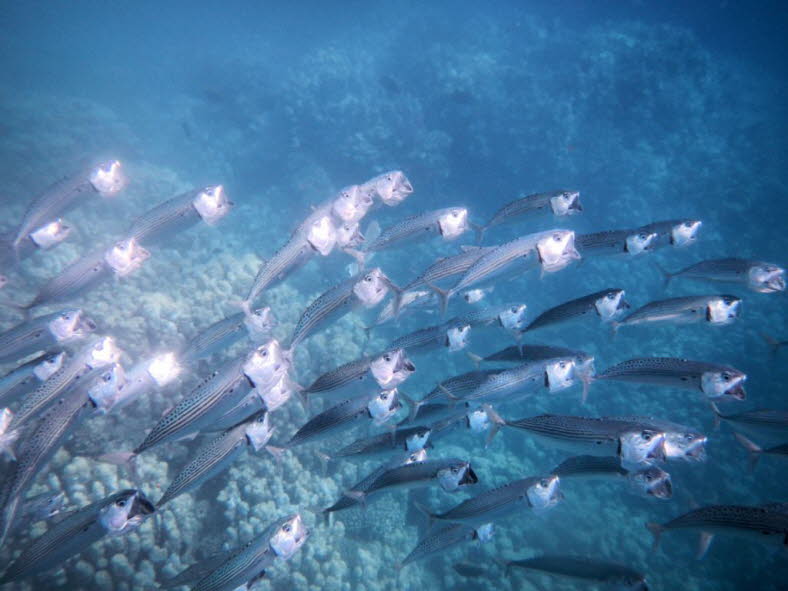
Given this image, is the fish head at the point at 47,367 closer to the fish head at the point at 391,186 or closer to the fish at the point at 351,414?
the fish at the point at 351,414

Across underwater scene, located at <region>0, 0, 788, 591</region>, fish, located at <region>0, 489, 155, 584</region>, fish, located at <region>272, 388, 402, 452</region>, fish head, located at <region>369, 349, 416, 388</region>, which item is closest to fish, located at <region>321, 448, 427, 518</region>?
underwater scene, located at <region>0, 0, 788, 591</region>

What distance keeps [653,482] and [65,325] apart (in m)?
Result: 6.60

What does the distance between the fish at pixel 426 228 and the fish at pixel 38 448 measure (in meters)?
3.43

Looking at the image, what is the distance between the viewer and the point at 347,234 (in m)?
4.93

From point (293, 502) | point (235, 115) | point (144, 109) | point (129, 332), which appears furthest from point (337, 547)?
point (144, 109)

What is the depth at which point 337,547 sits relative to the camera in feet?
21.6

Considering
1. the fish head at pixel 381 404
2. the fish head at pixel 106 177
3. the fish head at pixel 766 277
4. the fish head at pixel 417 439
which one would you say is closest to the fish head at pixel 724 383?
the fish head at pixel 766 277

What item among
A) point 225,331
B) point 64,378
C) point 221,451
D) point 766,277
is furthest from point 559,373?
point 64,378

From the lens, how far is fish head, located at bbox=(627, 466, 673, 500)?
3846 millimetres

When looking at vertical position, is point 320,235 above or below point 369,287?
above

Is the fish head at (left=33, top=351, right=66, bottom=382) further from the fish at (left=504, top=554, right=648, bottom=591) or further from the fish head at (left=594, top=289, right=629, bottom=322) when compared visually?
the fish at (left=504, top=554, right=648, bottom=591)

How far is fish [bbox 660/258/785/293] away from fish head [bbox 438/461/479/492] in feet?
13.4

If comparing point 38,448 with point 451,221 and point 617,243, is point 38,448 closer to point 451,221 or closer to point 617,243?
point 451,221

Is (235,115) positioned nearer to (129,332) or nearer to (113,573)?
(129,332)
